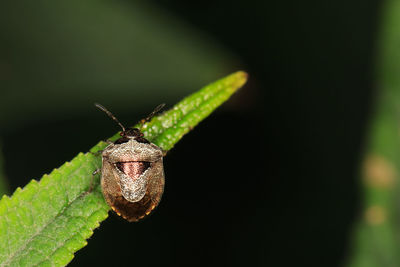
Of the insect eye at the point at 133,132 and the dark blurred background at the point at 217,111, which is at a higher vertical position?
the insect eye at the point at 133,132

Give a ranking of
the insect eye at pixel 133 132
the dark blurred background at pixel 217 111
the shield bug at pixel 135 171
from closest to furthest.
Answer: the shield bug at pixel 135 171
the insect eye at pixel 133 132
the dark blurred background at pixel 217 111

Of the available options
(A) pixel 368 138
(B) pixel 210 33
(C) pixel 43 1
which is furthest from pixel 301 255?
(C) pixel 43 1

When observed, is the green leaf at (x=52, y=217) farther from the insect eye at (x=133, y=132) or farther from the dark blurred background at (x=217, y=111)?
the dark blurred background at (x=217, y=111)

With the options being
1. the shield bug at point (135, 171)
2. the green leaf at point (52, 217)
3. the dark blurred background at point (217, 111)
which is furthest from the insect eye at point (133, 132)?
the dark blurred background at point (217, 111)

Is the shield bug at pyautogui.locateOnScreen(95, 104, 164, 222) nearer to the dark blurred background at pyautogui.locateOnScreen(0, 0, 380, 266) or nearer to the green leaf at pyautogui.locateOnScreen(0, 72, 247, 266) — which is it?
the green leaf at pyautogui.locateOnScreen(0, 72, 247, 266)

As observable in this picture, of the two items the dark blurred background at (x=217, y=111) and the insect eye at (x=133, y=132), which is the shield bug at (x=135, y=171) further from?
the dark blurred background at (x=217, y=111)

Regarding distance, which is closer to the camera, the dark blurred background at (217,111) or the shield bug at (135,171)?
the shield bug at (135,171)

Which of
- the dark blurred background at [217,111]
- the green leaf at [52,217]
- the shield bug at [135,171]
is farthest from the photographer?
the dark blurred background at [217,111]
